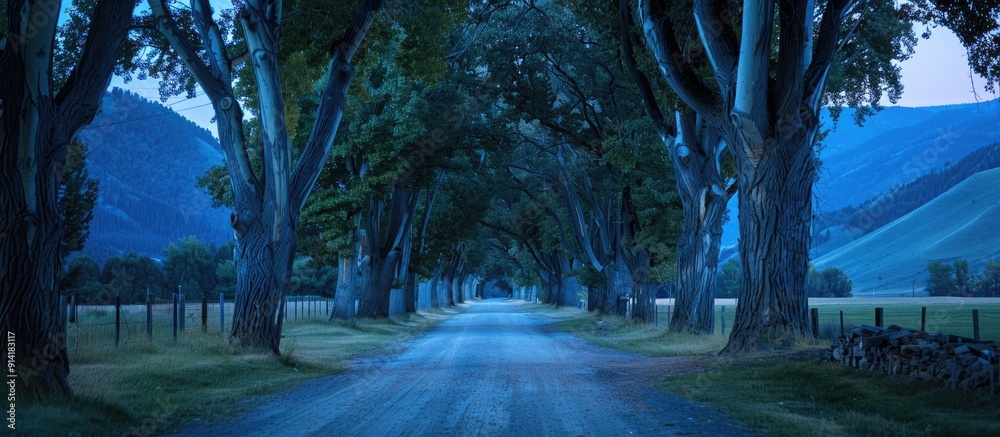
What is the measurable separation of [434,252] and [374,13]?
2882 cm

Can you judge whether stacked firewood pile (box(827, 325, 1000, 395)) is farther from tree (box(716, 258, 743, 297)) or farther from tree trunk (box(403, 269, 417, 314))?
tree (box(716, 258, 743, 297))

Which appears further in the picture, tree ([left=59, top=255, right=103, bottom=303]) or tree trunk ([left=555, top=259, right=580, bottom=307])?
tree trunk ([left=555, top=259, right=580, bottom=307])

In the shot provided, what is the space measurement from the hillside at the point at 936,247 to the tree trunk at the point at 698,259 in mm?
128560

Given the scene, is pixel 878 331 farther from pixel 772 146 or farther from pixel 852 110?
pixel 852 110

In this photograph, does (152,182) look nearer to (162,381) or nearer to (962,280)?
(962,280)

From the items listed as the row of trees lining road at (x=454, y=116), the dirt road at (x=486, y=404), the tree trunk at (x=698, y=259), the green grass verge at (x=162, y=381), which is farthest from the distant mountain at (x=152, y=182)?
the dirt road at (x=486, y=404)

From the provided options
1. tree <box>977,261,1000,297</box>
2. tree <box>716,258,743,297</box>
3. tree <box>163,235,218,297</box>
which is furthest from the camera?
tree <box>716,258,743,297</box>

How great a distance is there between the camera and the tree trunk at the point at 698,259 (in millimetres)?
21047

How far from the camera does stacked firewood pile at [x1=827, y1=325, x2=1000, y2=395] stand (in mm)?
8391

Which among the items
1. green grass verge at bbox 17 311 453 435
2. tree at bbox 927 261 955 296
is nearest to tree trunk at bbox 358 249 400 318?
green grass verge at bbox 17 311 453 435

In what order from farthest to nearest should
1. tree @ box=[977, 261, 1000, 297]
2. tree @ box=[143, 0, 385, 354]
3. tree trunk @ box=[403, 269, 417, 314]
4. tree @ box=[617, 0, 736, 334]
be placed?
tree @ box=[977, 261, 1000, 297] → tree trunk @ box=[403, 269, 417, 314] → tree @ box=[617, 0, 736, 334] → tree @ box=[143, 0, 385, 354]

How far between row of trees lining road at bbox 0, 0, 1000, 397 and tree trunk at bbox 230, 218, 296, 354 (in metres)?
0.04

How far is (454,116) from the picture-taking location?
28.7 m

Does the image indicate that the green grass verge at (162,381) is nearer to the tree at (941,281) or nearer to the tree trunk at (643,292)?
the tree trunk at (643,292)
